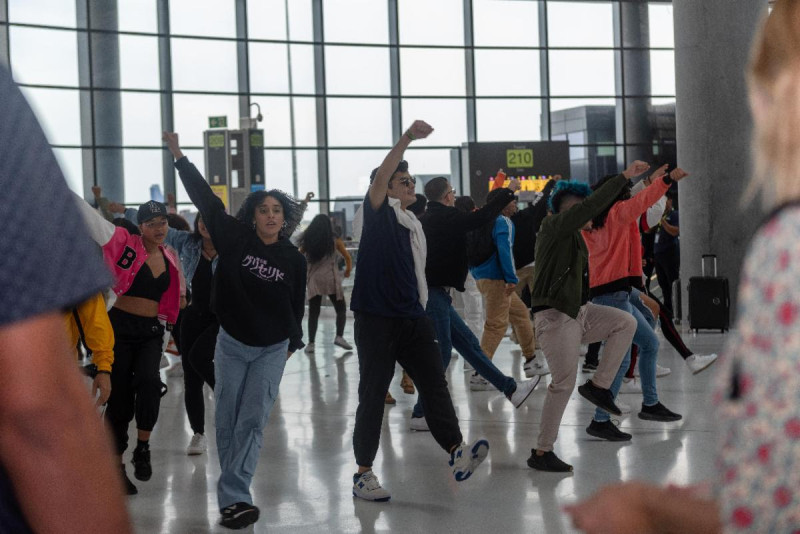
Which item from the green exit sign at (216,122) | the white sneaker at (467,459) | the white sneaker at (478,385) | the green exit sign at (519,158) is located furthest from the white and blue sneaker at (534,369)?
the green exit sign at (519,158)

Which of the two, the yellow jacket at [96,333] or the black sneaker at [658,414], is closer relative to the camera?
the yellow jacket at [96,333]

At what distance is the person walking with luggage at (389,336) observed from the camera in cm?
551

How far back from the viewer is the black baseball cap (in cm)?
634

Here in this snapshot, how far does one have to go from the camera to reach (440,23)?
24453mm

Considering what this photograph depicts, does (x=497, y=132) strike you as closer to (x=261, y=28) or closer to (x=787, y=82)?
(x=261, y=28)

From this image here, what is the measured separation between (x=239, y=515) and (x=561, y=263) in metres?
2.36

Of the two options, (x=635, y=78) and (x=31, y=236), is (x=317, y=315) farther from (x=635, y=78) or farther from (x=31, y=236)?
(x=635, y=78)

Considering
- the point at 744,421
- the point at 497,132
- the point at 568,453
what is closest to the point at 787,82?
the point at 744,421

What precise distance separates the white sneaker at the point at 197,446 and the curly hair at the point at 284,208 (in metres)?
1.92

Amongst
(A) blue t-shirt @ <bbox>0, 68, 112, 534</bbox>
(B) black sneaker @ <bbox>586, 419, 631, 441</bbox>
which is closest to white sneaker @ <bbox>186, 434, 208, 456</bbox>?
(B) black sneaker @ <bbox>586, 419, 631, 441</bbox>

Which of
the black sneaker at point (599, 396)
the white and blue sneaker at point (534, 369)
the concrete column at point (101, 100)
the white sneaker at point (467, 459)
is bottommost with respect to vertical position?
the white and blue sneaker at point (534, 369)

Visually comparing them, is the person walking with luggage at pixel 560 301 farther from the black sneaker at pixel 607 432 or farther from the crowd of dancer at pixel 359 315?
the black sneaker at pixel 607 432

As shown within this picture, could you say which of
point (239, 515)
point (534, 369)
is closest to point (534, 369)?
point (534, 369)

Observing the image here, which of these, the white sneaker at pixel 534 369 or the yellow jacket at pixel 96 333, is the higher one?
the yellow jacket at pixel 96 333
